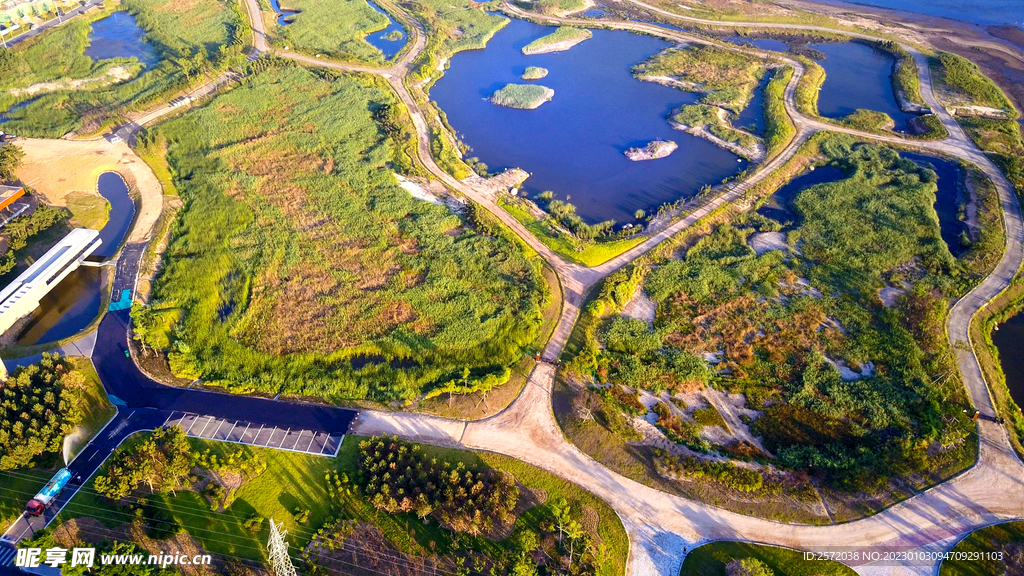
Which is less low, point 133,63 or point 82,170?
point 133,63

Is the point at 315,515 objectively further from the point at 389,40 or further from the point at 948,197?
the point at 389,40

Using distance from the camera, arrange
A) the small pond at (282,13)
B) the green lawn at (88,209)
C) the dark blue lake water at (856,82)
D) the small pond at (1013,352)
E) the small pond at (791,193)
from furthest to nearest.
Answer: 1. the small pond at (282,13)
2. the dark blue lake water at (856,82)
3. the small pond at (791,193)
4. the green lawn at (88,209)
5. the small pond at (1013,352)

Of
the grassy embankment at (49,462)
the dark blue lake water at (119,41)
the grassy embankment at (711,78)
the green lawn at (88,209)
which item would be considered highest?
the grassy embankment at (711,78)

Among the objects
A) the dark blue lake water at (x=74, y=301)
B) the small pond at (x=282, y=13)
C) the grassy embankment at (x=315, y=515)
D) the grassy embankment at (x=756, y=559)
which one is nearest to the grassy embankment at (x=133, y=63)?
the small pond at (x=282, y=13)

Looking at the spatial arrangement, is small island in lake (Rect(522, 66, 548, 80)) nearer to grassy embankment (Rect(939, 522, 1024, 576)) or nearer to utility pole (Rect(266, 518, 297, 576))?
utility pole (Rect(266, 518, 297, 576))

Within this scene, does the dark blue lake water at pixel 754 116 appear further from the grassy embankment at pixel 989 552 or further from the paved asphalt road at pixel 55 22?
the paved asphalt road at pixel 55 22

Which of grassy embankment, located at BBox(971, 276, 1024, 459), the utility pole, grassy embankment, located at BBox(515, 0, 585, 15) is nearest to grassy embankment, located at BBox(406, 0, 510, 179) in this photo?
grassy embankment, located at BBox(515, 0, 585, 15)

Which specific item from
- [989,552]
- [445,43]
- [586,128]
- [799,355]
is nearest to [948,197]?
[799,355]
